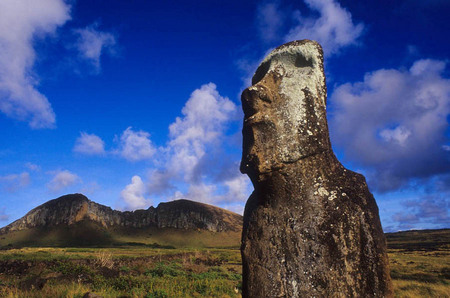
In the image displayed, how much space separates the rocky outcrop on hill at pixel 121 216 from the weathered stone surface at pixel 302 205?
115 meters

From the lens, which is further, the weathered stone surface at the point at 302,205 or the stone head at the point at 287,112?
the stone head at the point at 287,112

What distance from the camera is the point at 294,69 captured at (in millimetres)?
4680

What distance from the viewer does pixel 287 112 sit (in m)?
4.28

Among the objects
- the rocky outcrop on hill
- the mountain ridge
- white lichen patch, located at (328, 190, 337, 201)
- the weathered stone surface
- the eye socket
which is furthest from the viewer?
the rocky outcrop on hill

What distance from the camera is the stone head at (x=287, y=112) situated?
4.10 metres

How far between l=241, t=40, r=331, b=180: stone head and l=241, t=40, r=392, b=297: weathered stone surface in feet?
0.05

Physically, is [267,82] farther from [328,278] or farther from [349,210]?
[328,278]

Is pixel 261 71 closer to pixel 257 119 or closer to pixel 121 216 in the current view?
pixel 257 119

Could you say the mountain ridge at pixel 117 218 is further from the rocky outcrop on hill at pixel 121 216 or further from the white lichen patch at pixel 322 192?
the white lichen patch at pixel 322 192

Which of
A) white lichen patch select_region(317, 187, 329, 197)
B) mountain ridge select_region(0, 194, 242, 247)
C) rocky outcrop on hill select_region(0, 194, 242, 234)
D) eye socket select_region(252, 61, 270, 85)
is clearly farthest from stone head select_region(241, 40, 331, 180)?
rocky outcrop on hill select_region(0, 194, 242, 234)

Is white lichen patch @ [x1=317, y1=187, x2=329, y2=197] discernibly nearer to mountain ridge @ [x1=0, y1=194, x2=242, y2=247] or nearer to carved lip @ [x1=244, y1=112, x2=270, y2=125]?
carved lip @ [x1=244, y1=112, x2=270, y2=125]

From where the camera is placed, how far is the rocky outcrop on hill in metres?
106

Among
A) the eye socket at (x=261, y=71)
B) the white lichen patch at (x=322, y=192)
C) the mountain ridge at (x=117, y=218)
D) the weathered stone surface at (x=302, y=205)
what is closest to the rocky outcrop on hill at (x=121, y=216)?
the mountain ridge at (x=117, y=218)

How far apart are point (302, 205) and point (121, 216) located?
122m
